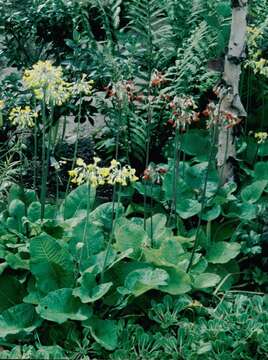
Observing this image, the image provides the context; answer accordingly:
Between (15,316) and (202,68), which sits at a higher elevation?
(202,68)

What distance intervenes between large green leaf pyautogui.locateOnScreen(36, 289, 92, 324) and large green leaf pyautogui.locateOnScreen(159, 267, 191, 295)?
439 millimetres

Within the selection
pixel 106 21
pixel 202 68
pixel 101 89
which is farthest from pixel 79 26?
pixel 202 68

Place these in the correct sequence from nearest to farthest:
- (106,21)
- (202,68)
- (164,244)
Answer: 1. (164,244)
2. (202,68)
3. (106,21)

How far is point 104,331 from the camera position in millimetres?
3979

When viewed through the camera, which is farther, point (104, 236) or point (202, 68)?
point (202, 68)

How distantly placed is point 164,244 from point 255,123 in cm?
206

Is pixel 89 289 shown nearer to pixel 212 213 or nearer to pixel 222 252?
pixel 222 252

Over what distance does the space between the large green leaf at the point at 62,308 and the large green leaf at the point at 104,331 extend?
0.19ft

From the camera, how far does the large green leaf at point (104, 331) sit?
390 cm

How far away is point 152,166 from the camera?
4.15 meters

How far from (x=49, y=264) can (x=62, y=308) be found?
0.26 m

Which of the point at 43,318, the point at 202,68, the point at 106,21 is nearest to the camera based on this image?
the point at 43,318

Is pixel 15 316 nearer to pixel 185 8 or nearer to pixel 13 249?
pixel 13 249

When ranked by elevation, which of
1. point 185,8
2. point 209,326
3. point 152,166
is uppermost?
point 185,8
